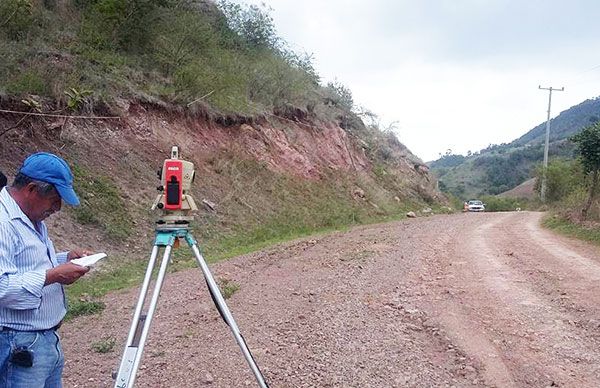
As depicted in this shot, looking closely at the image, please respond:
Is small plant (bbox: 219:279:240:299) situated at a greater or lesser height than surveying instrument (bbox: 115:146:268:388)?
lesser

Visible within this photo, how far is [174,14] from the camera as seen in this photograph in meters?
15.3

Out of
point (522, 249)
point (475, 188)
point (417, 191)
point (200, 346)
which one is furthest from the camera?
point (475, 188)

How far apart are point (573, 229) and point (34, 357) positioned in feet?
47.1

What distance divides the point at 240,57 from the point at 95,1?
6563mm

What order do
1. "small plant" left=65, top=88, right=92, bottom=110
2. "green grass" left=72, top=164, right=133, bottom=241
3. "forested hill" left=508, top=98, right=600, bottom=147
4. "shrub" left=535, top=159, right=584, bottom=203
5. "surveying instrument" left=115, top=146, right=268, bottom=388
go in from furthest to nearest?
"forested hill" left=508, top=98, right=600, bottom=147 → "shrub" left=535, top=159, right=584, bottom=203 → "small plant" left=65, top=88, right=92, bottom=110 → "green grass" left=72, top=164, right=133, bottom=241 → "surveying instrument" left=115, top=146, right=268, bottom=388

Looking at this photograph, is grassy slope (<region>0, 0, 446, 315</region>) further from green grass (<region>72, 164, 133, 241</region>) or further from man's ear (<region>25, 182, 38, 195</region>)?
man's ear (<region>25, 182, 38, 195</region>)

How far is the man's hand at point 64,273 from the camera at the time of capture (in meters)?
1.86

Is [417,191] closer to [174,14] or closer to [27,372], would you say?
[174,14]

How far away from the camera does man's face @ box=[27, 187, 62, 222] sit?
1945mm

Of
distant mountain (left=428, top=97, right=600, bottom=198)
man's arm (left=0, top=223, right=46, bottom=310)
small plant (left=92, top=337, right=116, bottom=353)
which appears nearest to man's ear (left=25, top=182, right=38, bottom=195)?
man's arm (left=0, top=223, right=46, bottom=310)

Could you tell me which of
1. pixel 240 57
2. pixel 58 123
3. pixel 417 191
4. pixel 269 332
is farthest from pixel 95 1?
pixel 417 191

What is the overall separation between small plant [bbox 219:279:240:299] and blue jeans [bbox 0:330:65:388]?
3.73 metres

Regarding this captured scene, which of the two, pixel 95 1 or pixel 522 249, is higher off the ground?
pixel 95 1

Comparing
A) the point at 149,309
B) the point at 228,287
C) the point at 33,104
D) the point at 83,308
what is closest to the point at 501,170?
the point at 33,104
